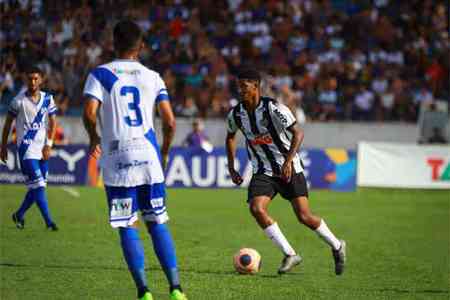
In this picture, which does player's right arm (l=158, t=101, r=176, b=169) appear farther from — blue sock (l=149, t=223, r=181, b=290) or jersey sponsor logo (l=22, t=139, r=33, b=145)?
jersey sponsor logo (l=22, t=139, r=33, b=145)

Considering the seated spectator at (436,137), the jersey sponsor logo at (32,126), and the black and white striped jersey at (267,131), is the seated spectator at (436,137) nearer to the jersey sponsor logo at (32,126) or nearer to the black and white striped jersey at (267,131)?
the jersey sponsor logo at (32,126)

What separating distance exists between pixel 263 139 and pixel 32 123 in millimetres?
4463

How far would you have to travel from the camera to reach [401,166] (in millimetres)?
23438

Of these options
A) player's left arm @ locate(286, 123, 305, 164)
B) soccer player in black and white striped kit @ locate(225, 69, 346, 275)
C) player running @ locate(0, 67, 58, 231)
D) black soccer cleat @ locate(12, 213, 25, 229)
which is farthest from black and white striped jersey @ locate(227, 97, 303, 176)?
black soccer cleat @ locate(12, 213, 25, 229)

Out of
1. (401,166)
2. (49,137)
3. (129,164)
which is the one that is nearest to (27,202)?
(49,137)

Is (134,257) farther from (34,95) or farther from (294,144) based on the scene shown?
(34,95)

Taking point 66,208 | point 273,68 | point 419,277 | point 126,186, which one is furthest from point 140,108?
point 273,68

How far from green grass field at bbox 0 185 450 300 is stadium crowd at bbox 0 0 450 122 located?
17.6 feet

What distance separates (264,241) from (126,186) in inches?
248

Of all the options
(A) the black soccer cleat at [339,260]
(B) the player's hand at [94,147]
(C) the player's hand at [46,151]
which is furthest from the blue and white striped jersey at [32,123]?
(B) the player's hand at [94,147]

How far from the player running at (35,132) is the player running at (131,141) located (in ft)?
19.1

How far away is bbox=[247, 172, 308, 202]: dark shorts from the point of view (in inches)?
405

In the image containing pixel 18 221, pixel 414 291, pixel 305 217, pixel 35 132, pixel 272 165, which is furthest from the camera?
pixel 18 221

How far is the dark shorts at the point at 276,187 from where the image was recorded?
33.7 feet
